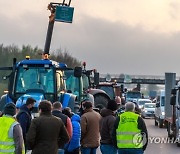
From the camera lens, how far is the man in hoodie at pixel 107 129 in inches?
573

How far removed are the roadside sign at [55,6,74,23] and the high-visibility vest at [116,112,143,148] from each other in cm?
1980

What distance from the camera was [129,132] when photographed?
13266 mm

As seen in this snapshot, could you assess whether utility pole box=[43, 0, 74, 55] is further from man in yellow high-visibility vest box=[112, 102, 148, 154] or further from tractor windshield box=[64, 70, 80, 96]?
man in yellow high-visibility vest box=[112, 102, 148, 154]

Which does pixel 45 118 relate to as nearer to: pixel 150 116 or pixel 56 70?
pixel 56 70

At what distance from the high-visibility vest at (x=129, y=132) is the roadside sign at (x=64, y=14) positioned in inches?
779

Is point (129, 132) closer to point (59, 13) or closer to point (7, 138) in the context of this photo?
point (7, 138)

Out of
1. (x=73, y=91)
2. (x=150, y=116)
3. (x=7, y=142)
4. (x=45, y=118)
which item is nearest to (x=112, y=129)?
(x=45, y=118)

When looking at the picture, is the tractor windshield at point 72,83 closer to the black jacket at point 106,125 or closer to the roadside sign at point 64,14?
the roadside sign at point 64,14

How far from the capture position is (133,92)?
7912 centimetres

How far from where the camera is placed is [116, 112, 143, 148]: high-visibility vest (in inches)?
521

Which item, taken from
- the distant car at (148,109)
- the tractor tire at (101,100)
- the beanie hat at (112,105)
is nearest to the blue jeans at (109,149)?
the beanie hat at (112,105)

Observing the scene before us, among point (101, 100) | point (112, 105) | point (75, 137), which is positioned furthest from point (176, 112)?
point (75, 137)

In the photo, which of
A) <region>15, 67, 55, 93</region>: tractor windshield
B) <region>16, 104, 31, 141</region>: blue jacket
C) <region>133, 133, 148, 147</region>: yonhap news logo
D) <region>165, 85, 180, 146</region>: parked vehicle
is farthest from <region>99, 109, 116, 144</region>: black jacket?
<region>165, 85, 180, 146</region>: parked vehicle

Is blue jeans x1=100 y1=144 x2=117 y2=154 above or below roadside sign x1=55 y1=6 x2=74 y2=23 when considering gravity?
below
